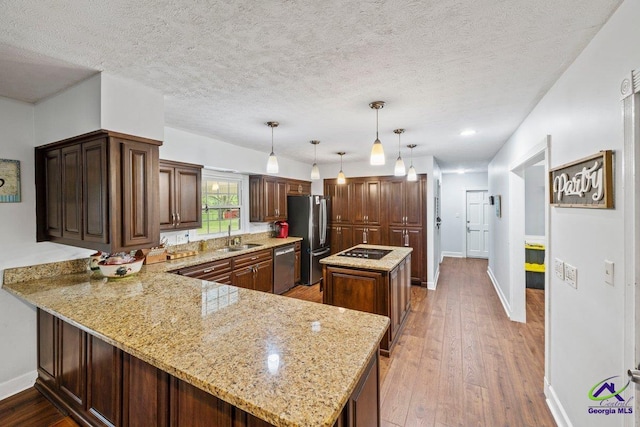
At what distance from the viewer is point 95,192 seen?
83.4 inches

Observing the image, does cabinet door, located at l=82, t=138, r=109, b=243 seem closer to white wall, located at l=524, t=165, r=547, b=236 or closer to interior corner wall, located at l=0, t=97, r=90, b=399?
interior corner wall, located at l=0, t=97, r=90, b=399

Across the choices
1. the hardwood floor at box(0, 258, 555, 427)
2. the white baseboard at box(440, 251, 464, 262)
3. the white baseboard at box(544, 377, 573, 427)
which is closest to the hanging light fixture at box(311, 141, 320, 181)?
the hardwood floor at box(0, 258, 555, 427)

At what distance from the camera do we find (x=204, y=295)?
1.97 meters

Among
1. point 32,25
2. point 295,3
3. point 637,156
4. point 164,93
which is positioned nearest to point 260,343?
point 295,3

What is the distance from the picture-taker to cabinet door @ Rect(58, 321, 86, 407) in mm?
1841

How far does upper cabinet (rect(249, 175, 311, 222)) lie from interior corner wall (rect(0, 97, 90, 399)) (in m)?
2.71

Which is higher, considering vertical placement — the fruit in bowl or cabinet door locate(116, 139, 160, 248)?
cabinet door locate(116, 139, 160, 248)

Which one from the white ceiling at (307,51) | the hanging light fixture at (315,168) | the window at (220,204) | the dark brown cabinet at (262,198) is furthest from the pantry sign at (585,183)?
the window at (220,204)

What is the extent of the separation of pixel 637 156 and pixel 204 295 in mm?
2486

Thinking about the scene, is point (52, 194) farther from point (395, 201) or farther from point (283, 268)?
point (395, 201)

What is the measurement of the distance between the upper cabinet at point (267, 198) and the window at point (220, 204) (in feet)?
0.74

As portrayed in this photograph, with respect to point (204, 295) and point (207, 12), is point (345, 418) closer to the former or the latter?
point (204, 295)

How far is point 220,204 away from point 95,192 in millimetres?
2345

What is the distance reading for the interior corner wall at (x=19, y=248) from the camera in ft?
7.47
